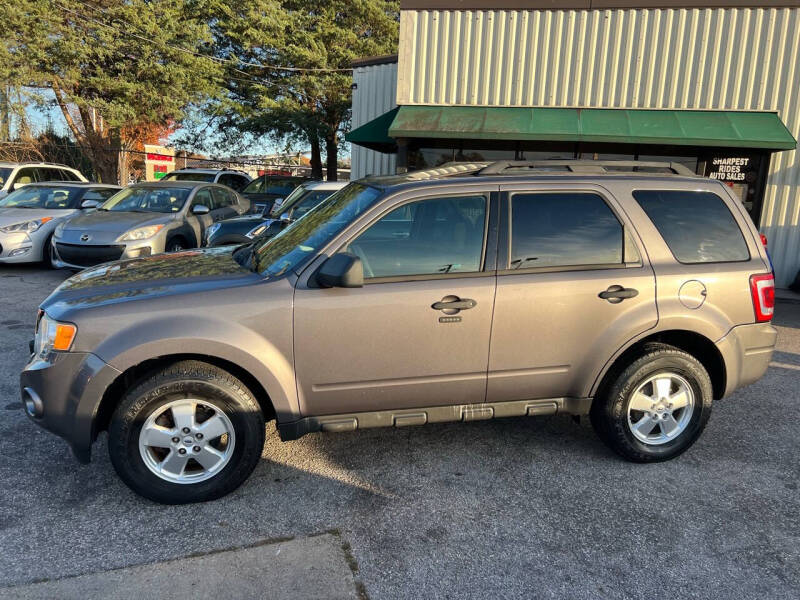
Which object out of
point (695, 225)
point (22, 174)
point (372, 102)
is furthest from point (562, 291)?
point (22, 174)

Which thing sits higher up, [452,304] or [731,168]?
[731,168]

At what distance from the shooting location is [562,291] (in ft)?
11.3

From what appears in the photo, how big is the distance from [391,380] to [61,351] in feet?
5.78

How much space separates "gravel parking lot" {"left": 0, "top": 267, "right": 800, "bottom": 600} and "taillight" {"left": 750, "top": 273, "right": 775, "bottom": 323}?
978 mm

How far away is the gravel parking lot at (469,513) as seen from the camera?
2.64m

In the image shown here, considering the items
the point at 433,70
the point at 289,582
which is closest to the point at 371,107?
the point at 433,70

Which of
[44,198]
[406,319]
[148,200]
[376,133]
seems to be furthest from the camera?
[376,133]

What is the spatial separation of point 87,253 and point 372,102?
327 inches

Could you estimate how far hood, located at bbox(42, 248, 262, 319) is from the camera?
3.14m

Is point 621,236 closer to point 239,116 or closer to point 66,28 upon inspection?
point 66,28

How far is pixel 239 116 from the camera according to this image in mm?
23906

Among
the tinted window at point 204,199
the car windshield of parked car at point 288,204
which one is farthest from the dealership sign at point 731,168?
the tinted window at point 204,199

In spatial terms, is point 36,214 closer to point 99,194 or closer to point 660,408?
point 99,194

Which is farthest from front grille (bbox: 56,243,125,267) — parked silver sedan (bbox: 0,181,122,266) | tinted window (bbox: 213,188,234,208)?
tinted window (bbox: 213,188,234,208)
